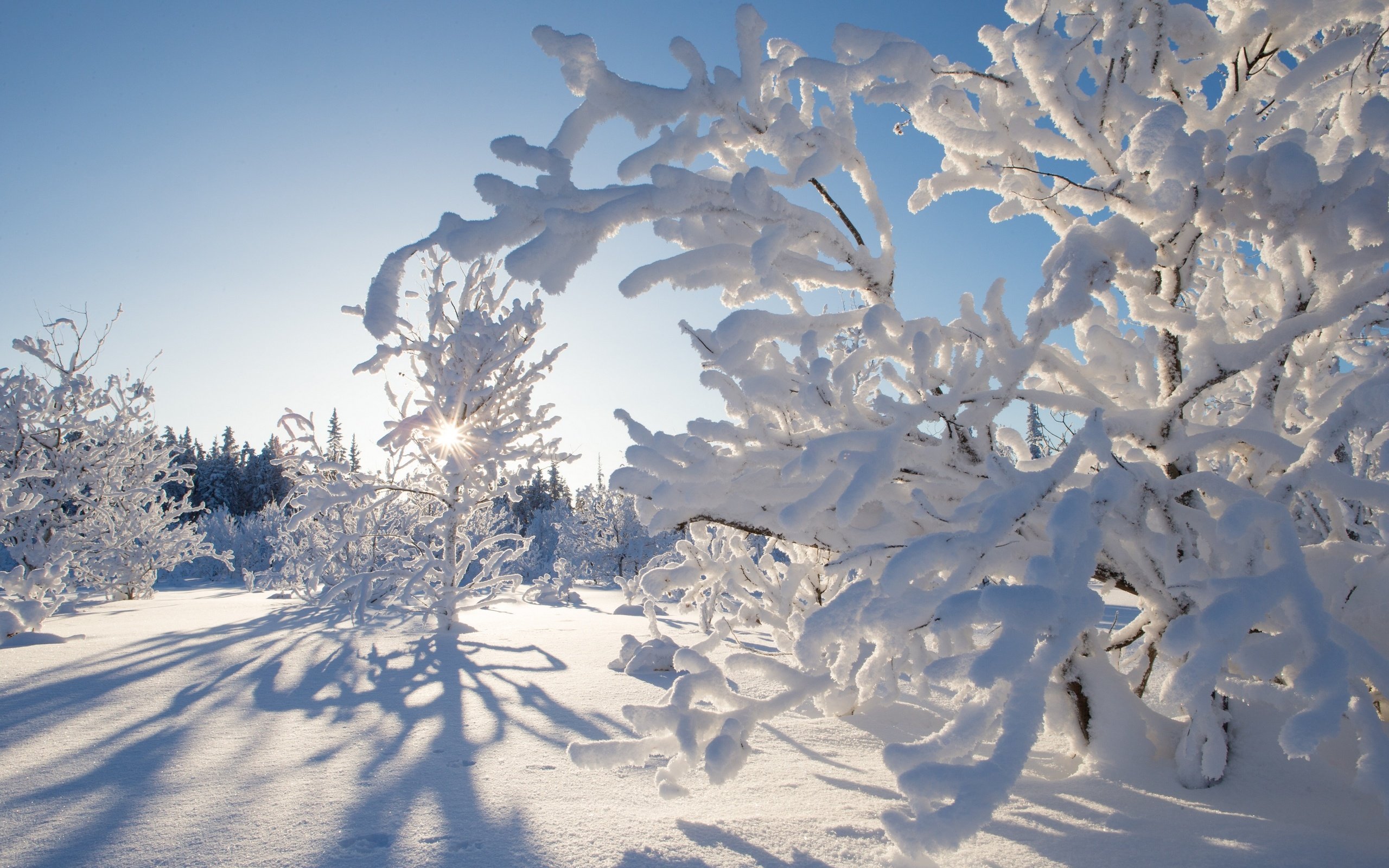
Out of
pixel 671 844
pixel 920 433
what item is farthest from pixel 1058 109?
pixel 671 844

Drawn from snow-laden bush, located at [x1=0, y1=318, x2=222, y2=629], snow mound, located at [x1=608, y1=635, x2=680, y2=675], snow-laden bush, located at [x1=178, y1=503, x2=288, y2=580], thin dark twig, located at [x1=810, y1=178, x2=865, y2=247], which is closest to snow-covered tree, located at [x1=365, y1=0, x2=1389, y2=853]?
thin dark twig, located at [x1=810, y1=178, x2=865, y2=247]

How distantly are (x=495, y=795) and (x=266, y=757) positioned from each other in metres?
1.23

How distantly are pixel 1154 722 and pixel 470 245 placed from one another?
2768 mm

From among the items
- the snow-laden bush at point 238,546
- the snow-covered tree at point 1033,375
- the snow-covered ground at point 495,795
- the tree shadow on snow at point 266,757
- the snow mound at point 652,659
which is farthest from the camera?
the snow-laden bush at point 238,546

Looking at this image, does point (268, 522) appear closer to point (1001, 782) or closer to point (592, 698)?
point (592, 698)

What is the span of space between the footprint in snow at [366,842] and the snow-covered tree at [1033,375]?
2.11ft

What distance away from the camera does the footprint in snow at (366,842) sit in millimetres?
1660

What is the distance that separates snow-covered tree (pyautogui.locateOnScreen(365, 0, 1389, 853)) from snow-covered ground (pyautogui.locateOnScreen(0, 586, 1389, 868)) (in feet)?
0.76

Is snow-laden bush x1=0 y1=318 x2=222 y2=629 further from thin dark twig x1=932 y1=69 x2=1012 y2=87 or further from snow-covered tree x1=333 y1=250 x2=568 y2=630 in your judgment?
thin dark twig x1=932 y1=69 x2=1012 y2=87

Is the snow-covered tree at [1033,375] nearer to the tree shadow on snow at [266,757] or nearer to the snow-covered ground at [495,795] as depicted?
the snow-covered ground at [495,795]

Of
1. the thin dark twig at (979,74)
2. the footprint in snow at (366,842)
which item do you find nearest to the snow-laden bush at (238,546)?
the footprint in snow at (366,842)

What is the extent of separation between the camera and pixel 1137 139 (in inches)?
59.7

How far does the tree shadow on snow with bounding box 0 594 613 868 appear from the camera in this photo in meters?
1.70

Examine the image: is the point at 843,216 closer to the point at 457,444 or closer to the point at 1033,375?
the point at 1033,375
